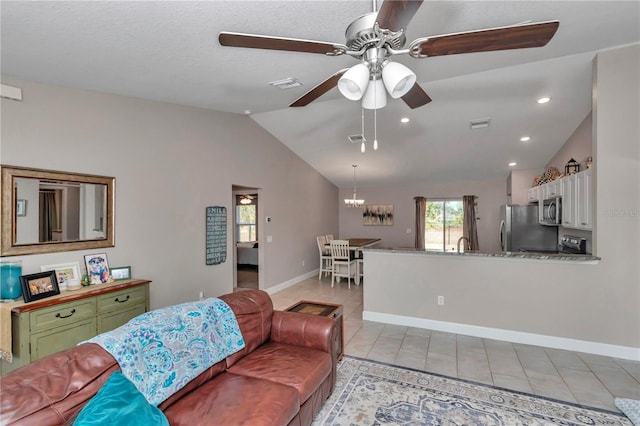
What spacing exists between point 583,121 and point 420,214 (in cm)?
400

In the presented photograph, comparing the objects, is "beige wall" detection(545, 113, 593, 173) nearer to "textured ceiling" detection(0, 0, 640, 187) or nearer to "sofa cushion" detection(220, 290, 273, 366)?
"textured ceiling" detection(0, 0, 640, 187)

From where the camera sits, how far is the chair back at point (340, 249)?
20.1ft

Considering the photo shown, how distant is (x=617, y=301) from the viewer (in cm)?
304

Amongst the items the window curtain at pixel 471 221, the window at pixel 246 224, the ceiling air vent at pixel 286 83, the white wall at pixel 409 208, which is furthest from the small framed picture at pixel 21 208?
the window curtain at pixel 471 221

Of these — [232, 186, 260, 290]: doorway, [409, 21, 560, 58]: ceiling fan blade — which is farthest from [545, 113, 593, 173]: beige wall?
[232, 186, 260, 290]: doorway

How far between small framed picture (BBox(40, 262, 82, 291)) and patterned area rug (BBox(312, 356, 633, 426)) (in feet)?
8.25

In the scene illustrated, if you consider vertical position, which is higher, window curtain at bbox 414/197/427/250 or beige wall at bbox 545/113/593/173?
beige wall at bbox 545/113/593/173

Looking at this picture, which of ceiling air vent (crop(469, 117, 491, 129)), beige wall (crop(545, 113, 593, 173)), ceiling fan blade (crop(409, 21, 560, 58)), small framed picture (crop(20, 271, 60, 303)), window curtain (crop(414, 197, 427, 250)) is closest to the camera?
ceiling fan blade (crop(409, 21, 560, 58))

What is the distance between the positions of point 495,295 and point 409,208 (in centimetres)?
486

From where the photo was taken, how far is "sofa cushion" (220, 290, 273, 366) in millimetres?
2250

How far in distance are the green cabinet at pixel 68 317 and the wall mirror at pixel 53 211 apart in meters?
0.51

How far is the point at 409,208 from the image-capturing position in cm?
823

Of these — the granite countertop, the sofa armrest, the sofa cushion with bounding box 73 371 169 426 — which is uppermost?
the granite countertop

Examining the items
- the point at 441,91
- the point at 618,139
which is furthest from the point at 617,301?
the point at 441,91
